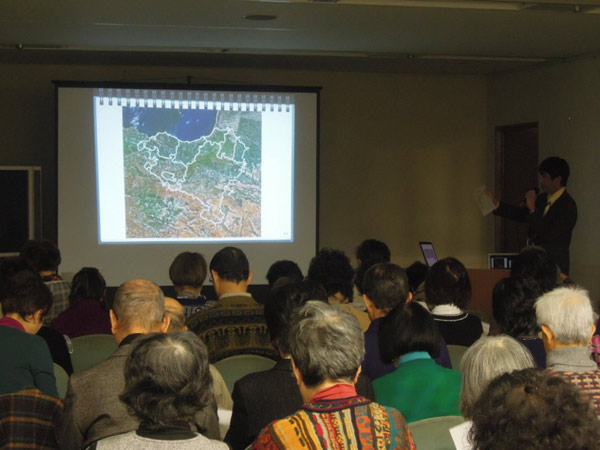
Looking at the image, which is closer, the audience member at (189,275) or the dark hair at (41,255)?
the audience member at (189,275)

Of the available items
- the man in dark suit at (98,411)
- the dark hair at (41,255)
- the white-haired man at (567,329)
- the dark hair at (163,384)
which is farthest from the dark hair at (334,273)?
the dark hair at (163,384)

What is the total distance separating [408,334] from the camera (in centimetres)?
273

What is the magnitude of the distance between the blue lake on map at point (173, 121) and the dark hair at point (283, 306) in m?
5.55

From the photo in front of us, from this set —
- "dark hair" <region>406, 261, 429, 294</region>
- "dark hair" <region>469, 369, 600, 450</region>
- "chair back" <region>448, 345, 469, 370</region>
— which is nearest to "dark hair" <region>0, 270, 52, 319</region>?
"chair back" <region>448, 345, 469, 370</region>

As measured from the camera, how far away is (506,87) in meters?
9.27

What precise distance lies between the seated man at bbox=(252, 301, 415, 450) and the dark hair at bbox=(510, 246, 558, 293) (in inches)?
81.7

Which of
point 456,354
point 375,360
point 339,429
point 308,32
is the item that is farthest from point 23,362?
point 308,32

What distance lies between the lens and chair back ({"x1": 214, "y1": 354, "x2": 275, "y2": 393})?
3.25 metres

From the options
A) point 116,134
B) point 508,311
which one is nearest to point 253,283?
point 116,134

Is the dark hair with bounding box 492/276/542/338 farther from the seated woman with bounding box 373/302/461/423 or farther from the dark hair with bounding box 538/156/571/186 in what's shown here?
the dark hair with bounding box 538/156/571/186

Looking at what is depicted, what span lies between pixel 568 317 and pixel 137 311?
50.8 inches

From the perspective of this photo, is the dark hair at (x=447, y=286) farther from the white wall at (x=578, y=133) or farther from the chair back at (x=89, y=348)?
the white wall at (x=578, y=133)

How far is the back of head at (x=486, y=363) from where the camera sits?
2.02m

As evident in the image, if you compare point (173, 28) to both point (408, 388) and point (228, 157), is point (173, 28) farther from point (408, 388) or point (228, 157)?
point (408, 388)
